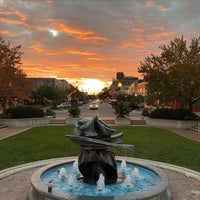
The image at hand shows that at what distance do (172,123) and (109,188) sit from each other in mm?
19444

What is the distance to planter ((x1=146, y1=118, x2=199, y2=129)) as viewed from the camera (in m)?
25.3

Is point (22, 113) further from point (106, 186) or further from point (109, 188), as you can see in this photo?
point (109, 188)

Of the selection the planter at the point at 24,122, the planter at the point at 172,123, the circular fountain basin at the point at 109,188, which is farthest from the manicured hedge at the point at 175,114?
the circular fountain basin at the point at 109,188

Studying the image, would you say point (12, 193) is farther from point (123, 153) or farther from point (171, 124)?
point (171, 124)

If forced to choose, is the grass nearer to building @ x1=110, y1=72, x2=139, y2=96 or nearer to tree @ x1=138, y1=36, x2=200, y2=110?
tree @ x1=138, y1=36, x2=200, y2=110

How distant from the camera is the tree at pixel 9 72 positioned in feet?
88.8

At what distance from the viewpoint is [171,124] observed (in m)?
26.1

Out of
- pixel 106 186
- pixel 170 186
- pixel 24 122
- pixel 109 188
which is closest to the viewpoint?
pixel 109 188

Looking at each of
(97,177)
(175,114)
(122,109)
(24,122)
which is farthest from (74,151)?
(175,114)

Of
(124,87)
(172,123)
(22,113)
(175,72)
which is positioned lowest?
(172,123)

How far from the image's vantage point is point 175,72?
80.7ft

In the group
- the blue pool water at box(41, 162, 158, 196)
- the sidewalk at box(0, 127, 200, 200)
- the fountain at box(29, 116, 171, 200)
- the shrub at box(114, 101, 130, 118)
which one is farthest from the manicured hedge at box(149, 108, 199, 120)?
the fountain at box(29, 116, 171, 200)

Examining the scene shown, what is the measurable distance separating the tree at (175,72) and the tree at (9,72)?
13.8 meters

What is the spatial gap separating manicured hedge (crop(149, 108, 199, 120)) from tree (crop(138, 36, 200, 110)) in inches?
50.0
